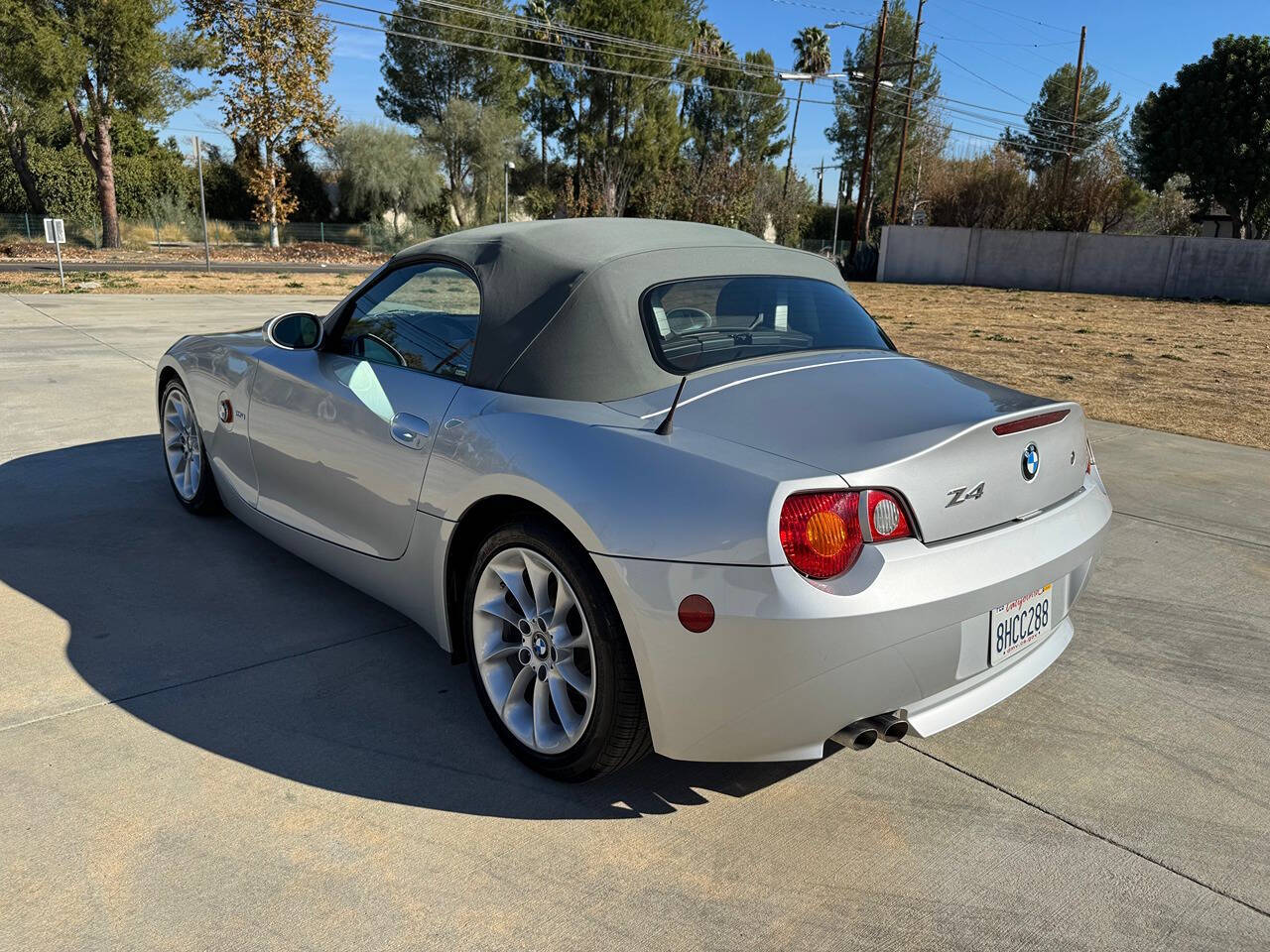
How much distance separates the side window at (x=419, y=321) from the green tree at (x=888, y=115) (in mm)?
58490

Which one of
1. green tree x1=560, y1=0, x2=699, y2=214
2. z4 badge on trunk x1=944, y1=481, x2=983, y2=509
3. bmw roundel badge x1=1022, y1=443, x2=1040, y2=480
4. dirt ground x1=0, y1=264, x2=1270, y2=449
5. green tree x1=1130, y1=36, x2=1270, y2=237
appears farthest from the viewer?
green tree x1=560, y1=0, x2=699, y2=214

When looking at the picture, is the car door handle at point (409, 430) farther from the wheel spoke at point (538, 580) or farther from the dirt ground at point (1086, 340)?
the dirt ground at point (1086, 340)

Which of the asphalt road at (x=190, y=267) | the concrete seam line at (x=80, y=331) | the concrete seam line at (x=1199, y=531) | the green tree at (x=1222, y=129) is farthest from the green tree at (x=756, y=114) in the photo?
the concrete seam line at (x=1199, y=531)

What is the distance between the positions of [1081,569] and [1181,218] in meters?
57.3

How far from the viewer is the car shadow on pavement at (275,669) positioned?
2.76 metres

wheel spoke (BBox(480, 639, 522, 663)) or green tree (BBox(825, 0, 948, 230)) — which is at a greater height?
green tree (BBox(825, 0, 948, 230))

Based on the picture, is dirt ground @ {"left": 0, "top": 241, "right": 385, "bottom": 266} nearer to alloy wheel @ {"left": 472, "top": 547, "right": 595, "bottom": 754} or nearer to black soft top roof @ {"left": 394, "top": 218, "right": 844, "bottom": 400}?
black soft top roof @ {"left": 394, "top": 218, "right": 844, "bottom": 400}

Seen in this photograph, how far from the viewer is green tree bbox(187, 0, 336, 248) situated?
3766 cm

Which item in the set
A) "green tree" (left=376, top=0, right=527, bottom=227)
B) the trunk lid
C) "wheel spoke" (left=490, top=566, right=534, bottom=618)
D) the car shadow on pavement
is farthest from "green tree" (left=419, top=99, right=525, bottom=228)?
"wheel spoke" (left=490, top=566, right=534, bottom=618)

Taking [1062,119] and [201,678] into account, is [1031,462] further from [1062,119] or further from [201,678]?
[1062,119]

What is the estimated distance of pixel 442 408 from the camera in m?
3.04

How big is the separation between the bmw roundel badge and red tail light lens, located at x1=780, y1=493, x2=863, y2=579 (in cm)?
66

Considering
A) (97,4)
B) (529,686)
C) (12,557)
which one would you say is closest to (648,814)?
(529,686)

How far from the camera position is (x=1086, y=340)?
50.6ft
